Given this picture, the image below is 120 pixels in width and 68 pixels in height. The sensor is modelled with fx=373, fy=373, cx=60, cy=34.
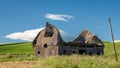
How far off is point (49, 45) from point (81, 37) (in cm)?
737

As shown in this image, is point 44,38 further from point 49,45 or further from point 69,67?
point 69,67

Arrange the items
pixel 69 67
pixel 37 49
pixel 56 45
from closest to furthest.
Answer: pixel 69 67, pixel 56 45, pixel 37 49

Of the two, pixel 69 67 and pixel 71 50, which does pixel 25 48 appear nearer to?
pixel 71 50

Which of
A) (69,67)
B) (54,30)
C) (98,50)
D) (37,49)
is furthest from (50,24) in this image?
(69,67)

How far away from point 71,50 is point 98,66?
103ft

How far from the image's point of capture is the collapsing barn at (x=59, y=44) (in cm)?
5488

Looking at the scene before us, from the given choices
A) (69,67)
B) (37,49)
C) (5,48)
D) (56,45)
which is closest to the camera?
(69,67)

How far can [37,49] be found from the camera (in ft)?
192

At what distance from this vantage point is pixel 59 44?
54.4m

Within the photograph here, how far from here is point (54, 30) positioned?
183ft

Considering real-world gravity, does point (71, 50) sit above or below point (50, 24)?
below

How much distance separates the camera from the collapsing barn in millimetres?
54881

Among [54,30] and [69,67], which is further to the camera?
[54,30]

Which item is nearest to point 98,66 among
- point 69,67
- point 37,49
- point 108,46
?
point 69,67
